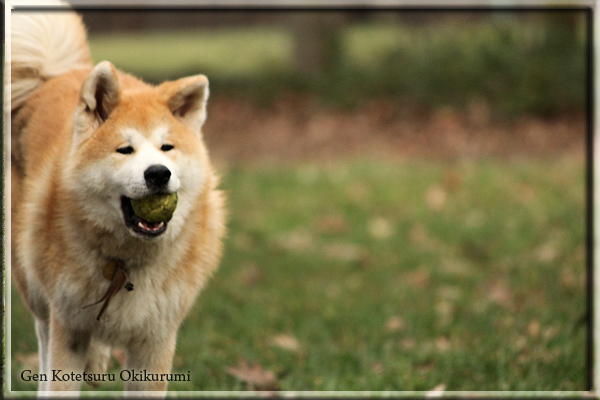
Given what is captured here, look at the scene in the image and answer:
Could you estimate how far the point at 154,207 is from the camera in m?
1.87

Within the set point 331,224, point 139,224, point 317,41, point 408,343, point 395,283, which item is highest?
point 317,41

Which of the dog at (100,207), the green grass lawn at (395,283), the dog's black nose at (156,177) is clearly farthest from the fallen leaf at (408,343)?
the dog's black nose at (156,177)

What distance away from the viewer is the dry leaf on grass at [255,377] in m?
3.51

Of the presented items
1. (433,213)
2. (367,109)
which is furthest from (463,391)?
(367,109)

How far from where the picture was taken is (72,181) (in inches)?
79.4

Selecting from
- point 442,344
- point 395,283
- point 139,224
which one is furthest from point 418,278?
point 139,224

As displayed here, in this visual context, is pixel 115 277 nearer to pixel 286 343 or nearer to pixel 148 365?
pixel 148 365

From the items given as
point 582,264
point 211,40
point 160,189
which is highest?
point 211,40

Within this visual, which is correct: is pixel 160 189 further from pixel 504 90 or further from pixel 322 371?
pixel 504 90

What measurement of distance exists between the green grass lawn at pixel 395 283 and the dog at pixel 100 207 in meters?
0.30

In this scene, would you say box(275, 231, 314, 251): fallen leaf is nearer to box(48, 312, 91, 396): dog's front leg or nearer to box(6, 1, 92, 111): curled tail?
box(6, 1, 92, 111): curled tail

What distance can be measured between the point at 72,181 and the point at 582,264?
15.5ft

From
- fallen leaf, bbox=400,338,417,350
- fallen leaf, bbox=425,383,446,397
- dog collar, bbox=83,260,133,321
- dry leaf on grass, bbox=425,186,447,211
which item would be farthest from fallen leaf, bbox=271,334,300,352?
dry leaf on grass, bbox=425,186,447,211

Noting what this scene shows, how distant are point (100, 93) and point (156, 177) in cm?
31
